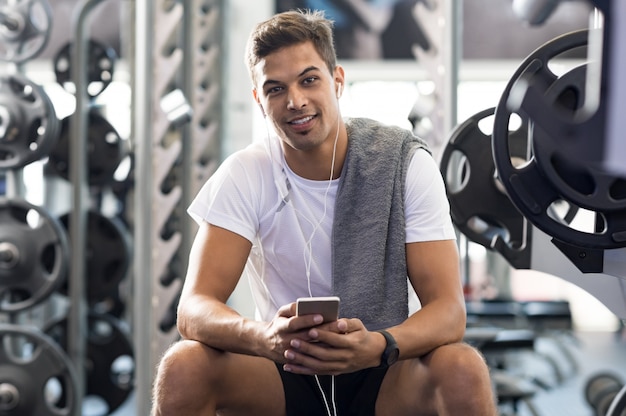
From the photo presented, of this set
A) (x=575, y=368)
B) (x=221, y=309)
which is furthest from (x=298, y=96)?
(x=575, y=368)

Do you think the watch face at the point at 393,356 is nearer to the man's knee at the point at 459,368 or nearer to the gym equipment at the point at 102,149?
the man's knee at the point at 459,368

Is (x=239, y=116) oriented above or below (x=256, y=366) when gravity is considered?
above

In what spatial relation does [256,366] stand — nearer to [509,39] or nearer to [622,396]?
[622,396]

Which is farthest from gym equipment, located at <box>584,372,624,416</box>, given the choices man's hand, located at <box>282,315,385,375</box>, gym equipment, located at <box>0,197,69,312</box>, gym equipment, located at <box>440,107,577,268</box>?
man's hand, located at <box>282,315,385,375</box>

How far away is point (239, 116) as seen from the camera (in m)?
4.53

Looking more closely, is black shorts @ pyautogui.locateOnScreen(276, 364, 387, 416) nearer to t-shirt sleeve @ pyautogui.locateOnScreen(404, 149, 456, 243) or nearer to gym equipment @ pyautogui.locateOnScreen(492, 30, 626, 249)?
t-shirt sleeve @ pyautogui.locateOnScreen(404, 149, 456, 243)

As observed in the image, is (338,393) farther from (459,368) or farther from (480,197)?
(480,197)

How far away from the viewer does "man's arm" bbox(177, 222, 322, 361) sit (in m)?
1.63

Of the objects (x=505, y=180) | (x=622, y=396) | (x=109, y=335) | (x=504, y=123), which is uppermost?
(x=504, y=123)

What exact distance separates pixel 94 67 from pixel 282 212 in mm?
2445

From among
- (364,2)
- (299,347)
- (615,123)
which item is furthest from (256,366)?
(364,2)

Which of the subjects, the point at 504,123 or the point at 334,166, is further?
the point at 334,166

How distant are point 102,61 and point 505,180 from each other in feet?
9.48

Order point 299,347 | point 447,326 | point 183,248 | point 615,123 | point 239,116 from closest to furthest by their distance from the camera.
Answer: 1. point 615,123
2. point 299,347
3. point 447,326
4. point 183,248
5. point 239,116
